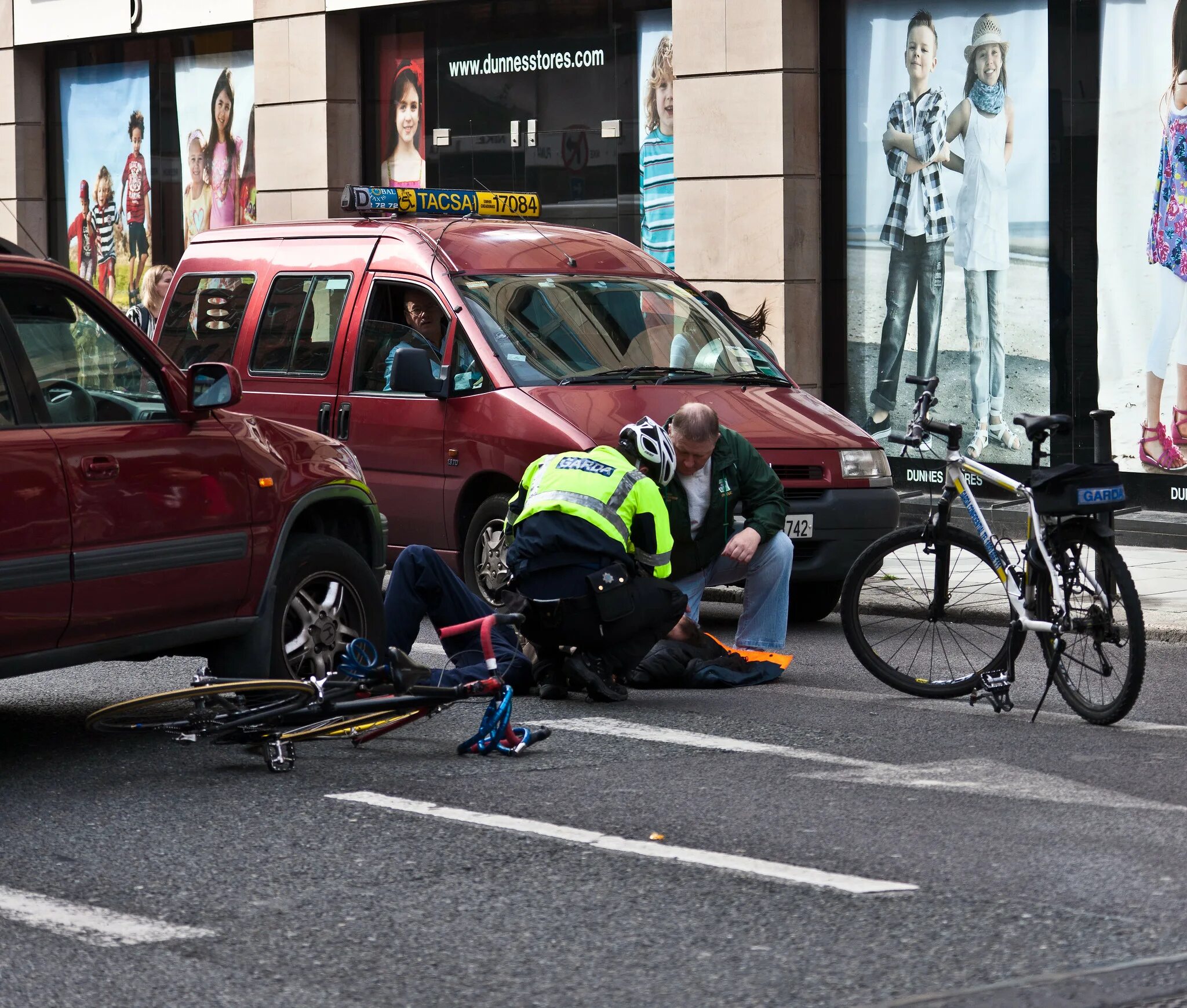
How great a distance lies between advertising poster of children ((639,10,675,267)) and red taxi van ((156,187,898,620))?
200 inches

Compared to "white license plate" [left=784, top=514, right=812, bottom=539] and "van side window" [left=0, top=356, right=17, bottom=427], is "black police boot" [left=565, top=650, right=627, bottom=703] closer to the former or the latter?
"white license plate" [left=784, top=514, right=812, bottom=539]

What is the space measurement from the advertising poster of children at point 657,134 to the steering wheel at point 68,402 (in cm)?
1002

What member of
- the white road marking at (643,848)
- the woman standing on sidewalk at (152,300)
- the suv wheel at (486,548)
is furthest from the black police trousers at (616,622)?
the woman standing on sidewalk at (152,300)

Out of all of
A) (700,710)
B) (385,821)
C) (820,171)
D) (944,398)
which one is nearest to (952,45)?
(820,171)

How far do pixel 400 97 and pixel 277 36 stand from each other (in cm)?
142

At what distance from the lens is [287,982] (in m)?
4.42

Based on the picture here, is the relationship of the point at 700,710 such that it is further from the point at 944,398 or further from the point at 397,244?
the point at 944,398

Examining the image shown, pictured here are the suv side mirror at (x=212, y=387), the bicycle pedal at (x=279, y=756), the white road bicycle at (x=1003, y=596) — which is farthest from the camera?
the white road bicycle at (x=1003, y=596)

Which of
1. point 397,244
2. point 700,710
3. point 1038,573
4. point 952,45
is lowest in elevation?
point 700,710

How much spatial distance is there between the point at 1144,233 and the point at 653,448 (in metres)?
6.76

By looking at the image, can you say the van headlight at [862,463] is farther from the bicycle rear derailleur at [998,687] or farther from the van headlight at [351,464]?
the van headlight at [351,464]

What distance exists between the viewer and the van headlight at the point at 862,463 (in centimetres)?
1002

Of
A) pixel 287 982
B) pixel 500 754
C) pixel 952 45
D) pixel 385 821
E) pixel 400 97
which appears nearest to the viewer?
pixel 287 982

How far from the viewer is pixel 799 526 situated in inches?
387
